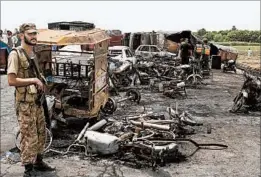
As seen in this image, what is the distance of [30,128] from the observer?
18.4 feet

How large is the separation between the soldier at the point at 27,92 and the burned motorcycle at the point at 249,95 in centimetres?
806

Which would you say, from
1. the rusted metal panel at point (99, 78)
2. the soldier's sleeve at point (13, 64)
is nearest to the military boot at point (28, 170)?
the soldier's sleeve at point (13, 64)

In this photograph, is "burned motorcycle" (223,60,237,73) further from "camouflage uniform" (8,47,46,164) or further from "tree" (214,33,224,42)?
"camouflage uniform" (8,47,46,164)

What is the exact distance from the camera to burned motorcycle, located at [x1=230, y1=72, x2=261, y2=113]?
12141 millimetres

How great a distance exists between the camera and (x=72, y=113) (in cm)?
926

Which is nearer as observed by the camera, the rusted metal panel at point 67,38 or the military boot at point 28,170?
the military boot at point 28,170

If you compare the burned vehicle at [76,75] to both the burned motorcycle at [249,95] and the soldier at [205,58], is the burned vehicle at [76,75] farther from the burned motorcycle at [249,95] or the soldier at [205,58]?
the soldier at [205,58]

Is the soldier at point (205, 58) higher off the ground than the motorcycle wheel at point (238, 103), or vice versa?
the soldier at point (205, 58)

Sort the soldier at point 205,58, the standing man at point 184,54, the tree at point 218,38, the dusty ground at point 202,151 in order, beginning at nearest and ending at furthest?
the dusty ground at point 202,151
the standing man at point 184,54
the soldier at point 205,58
the tree at point 218,38

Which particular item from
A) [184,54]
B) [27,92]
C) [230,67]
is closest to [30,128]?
[27,92]

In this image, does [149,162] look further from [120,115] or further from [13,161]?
[120,115]

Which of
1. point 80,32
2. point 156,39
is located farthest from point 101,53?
point 156,39

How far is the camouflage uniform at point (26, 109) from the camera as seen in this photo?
543 centimetres

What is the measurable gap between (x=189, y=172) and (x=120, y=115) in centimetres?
468
